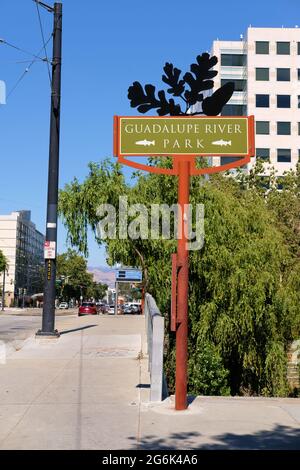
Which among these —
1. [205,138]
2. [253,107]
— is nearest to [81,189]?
[205,138]

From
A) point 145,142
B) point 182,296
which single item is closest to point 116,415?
point 182,296

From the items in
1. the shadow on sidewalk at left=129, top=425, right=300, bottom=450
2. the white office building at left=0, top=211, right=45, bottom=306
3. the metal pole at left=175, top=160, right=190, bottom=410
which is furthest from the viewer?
the white office building at left=0, top=211, right=45, bottom=306

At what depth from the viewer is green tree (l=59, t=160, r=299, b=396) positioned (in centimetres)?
1541

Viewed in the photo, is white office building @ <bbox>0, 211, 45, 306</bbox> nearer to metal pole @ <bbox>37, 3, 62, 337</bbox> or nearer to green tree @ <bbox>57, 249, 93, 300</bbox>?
green tree @ <bbox>57, 249, 93, 300</bbox>

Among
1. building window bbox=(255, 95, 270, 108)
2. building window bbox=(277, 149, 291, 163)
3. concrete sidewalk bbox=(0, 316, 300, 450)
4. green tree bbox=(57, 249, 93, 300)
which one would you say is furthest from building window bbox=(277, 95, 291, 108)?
concrete sidewalk bbox=(0, 316, 300, 450)

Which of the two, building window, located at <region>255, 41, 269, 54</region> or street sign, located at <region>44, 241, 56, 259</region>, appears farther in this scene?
building window, located at <region>255, 41, 269, 54</region>

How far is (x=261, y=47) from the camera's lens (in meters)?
66.5

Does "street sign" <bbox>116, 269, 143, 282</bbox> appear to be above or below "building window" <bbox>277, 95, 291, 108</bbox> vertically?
below

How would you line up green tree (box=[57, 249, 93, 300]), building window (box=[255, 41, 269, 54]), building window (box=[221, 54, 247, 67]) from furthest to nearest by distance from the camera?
1. green tree (box=[57, 249, 93, 300])
2. building window (box=[221, 54, 247, 67])
3. building window (box=[255, 41, 269, 54])

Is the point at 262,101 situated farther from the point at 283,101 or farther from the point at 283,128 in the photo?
the point at 283,128

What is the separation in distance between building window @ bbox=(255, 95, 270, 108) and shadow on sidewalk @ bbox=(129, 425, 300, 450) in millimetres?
63251

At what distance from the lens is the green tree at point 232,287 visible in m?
15.4

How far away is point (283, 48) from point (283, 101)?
6.38m

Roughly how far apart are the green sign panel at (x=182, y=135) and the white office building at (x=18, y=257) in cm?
11491
